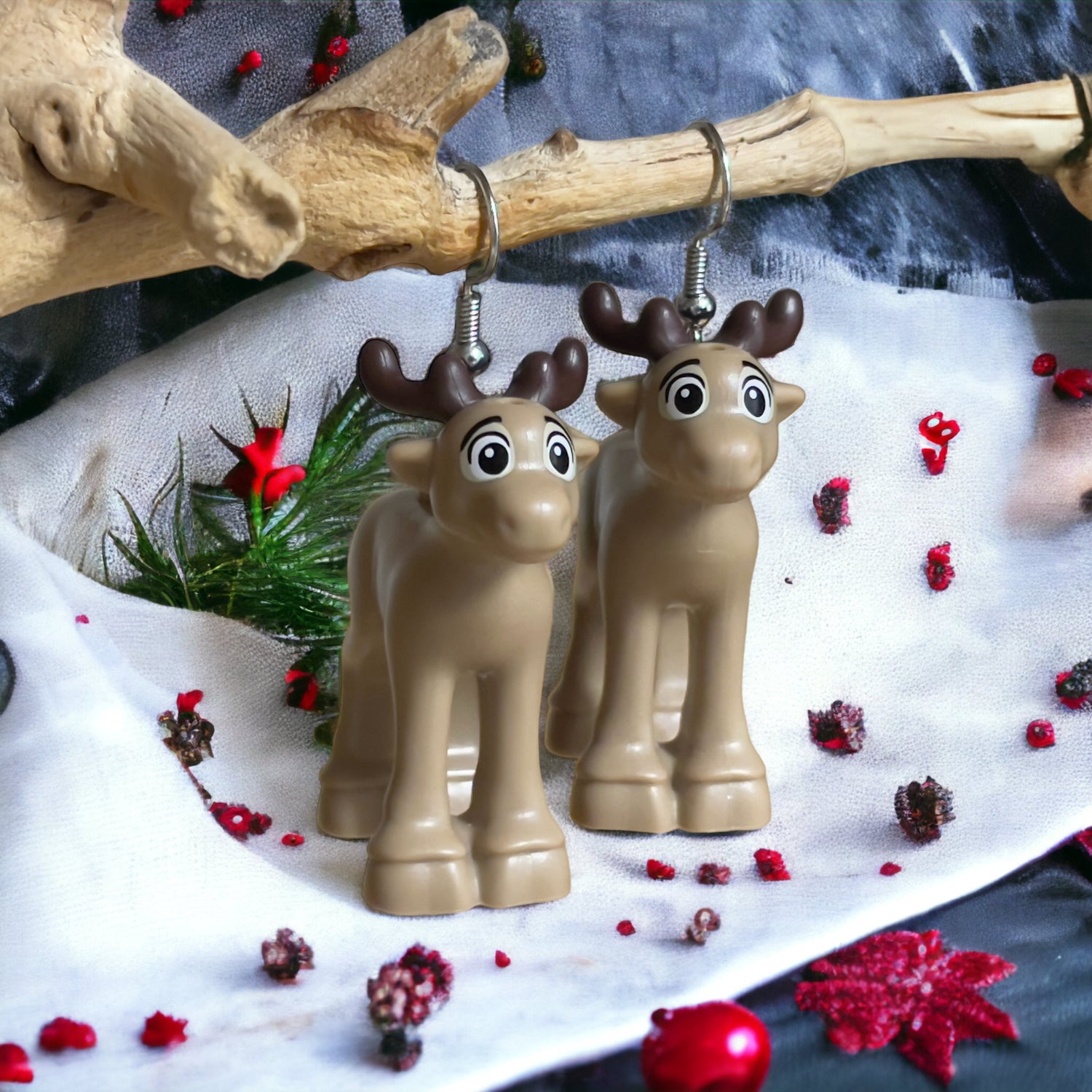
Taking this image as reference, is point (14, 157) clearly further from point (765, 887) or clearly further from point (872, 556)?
point (872, 556)

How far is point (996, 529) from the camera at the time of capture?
1.16m

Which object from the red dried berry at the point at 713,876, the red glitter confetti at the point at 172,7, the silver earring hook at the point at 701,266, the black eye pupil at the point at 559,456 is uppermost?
the red glitter confetti at the point at 172,7

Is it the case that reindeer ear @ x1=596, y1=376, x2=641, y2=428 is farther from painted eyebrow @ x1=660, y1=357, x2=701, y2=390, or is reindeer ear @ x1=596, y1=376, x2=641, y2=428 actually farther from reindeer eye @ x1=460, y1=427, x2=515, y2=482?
reindeer eye @ x1=460, y1=427, x2=515, y2=482

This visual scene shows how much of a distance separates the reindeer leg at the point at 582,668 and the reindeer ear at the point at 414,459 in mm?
196

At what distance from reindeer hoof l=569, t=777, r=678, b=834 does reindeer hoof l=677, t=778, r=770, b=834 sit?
0.01 metres

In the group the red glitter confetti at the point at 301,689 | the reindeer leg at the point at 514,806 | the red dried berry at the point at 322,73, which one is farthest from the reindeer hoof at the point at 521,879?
the red dried berry at the point at 322,73

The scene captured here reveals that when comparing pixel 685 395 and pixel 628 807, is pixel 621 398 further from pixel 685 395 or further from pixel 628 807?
pixel 628 807

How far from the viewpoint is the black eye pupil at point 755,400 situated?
0.81 m

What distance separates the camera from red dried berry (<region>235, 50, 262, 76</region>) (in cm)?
101

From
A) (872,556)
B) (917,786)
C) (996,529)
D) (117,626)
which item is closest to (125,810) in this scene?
(117,626)

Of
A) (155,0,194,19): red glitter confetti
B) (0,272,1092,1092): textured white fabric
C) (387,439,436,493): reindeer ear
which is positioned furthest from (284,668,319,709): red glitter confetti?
(155,0,194,19): red glitter confetti

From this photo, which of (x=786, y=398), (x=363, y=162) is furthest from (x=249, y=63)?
(x=786, y=398)

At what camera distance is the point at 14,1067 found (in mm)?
644

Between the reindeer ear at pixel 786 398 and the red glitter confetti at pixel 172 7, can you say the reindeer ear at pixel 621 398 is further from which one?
the red glitter confetti at pixel 172 7
